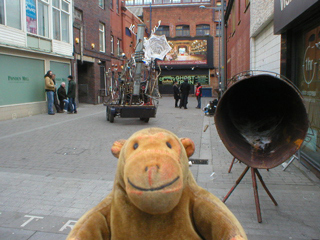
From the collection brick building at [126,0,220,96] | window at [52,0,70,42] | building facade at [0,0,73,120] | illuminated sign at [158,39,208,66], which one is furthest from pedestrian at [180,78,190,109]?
illuminated sign at [158,39,208,66]

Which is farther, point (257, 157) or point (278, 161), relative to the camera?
point (257, 157)

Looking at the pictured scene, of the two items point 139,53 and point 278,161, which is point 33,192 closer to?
point 278,161

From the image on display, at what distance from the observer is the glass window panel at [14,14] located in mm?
12805

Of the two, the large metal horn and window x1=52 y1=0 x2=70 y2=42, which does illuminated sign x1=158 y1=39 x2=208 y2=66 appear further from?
the large metal horn

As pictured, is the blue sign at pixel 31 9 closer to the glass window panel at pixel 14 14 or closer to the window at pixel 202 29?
the glass window panel at pixel 14 14

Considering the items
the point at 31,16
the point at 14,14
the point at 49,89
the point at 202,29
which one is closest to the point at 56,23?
the point at 31,16

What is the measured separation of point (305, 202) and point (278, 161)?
3.48ft

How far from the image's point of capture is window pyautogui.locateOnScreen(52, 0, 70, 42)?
16609mm

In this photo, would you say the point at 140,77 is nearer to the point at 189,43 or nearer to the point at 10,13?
the point at 10,13

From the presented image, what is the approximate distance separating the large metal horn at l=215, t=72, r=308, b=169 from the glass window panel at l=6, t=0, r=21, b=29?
472 inches

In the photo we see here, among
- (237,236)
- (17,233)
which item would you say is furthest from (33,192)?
(237,236)

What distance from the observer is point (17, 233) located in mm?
3355

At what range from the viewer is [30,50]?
1398cm

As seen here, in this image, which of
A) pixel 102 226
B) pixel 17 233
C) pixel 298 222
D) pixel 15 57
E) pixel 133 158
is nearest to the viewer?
pixel 133 158
